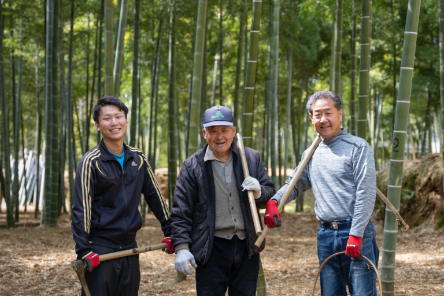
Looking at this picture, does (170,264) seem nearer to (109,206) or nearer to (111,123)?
(109,206)

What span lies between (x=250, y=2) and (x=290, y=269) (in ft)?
Result: 14.6

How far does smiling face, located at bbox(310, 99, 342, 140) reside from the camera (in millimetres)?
2010

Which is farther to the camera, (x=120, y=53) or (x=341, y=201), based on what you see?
(x=120, y=53)

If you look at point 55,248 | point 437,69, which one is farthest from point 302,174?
point 437,69

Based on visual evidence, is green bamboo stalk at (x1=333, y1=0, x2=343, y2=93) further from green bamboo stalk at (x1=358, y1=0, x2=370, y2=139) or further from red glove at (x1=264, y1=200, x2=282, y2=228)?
red glove at (x1=264, y1=200, x2=282, y2=228)

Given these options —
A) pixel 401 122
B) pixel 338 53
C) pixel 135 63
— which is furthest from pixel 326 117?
pixel 135 63

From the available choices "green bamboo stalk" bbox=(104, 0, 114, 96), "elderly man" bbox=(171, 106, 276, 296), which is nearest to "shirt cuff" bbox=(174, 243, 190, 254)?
"elderly man" bbox=(171, 106, 276, 296)

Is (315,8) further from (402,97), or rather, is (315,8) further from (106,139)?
(106,139)

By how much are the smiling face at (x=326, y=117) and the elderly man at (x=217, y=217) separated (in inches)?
16.7

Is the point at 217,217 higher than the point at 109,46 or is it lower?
lower

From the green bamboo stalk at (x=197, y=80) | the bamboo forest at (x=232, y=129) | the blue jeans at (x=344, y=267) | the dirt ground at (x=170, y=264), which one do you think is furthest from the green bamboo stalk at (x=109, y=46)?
the blue jeans at (x=344, y=267)

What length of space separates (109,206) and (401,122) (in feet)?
6.56

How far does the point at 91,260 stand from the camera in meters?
1.77

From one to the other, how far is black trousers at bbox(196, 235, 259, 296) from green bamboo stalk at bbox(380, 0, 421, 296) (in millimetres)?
1389
